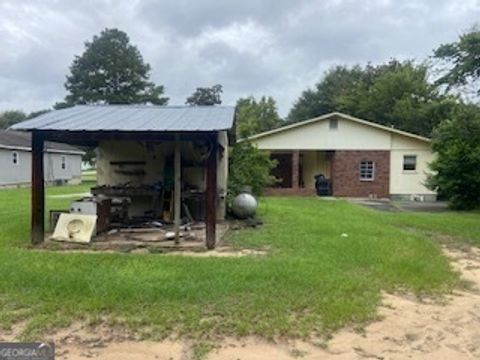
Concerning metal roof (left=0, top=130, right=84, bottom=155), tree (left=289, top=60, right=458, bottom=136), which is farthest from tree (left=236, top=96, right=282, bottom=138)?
metal roof (left=0, top=130, right=84, bottom=155)

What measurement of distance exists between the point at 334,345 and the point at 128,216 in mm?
8895

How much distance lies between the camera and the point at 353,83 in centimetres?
4341

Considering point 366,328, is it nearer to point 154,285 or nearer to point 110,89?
point 154,285

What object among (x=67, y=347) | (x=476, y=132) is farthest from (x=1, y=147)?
(x=67, y=347)

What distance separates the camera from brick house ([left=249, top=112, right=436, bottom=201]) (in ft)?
77.9

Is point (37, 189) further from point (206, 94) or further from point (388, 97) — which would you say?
point (206, 94)

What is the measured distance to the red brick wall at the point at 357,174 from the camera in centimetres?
2377

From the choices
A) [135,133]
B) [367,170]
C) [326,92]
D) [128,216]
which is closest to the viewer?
[135,133]

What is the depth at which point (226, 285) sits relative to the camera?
19.7 feet

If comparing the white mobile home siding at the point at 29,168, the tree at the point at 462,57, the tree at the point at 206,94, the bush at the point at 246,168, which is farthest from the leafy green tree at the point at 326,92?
the tree at the point at 462,57

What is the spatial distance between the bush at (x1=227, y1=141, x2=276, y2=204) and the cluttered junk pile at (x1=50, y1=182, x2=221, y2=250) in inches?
119

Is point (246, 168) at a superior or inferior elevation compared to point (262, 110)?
inferior

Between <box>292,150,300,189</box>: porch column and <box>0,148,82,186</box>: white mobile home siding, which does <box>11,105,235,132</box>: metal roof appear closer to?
<box>292,150,300,189</box>: porch column

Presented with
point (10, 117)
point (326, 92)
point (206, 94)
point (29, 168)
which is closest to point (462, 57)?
point (29, 168)
